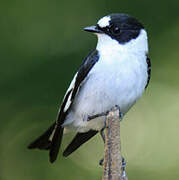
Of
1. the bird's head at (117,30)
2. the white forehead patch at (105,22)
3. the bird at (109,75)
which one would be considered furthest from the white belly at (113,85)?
the white forehead patch at (105,22)

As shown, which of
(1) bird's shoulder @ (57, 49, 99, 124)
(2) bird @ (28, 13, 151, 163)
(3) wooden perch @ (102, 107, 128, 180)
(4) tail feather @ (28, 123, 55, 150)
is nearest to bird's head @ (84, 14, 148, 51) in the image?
(2) bird @ (28, 13, 151, 163)

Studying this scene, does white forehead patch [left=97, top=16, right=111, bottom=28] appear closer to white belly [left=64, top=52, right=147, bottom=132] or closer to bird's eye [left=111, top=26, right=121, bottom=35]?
bird's eye [left=111, top=26, right=121, bottom=35]

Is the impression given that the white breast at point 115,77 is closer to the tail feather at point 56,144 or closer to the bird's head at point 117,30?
the bird's head at point 117,30

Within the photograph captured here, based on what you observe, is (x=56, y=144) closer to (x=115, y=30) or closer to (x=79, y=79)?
(x=79, y=79)

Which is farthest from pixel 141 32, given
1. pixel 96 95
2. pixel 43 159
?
pixel 43 159

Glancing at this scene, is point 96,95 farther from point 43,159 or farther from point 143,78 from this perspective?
point 43,159

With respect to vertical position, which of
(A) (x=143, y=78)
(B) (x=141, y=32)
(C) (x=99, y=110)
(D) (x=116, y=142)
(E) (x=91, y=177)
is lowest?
(D) (x=116, y=142)

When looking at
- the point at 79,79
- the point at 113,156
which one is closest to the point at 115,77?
the point at 79,79
